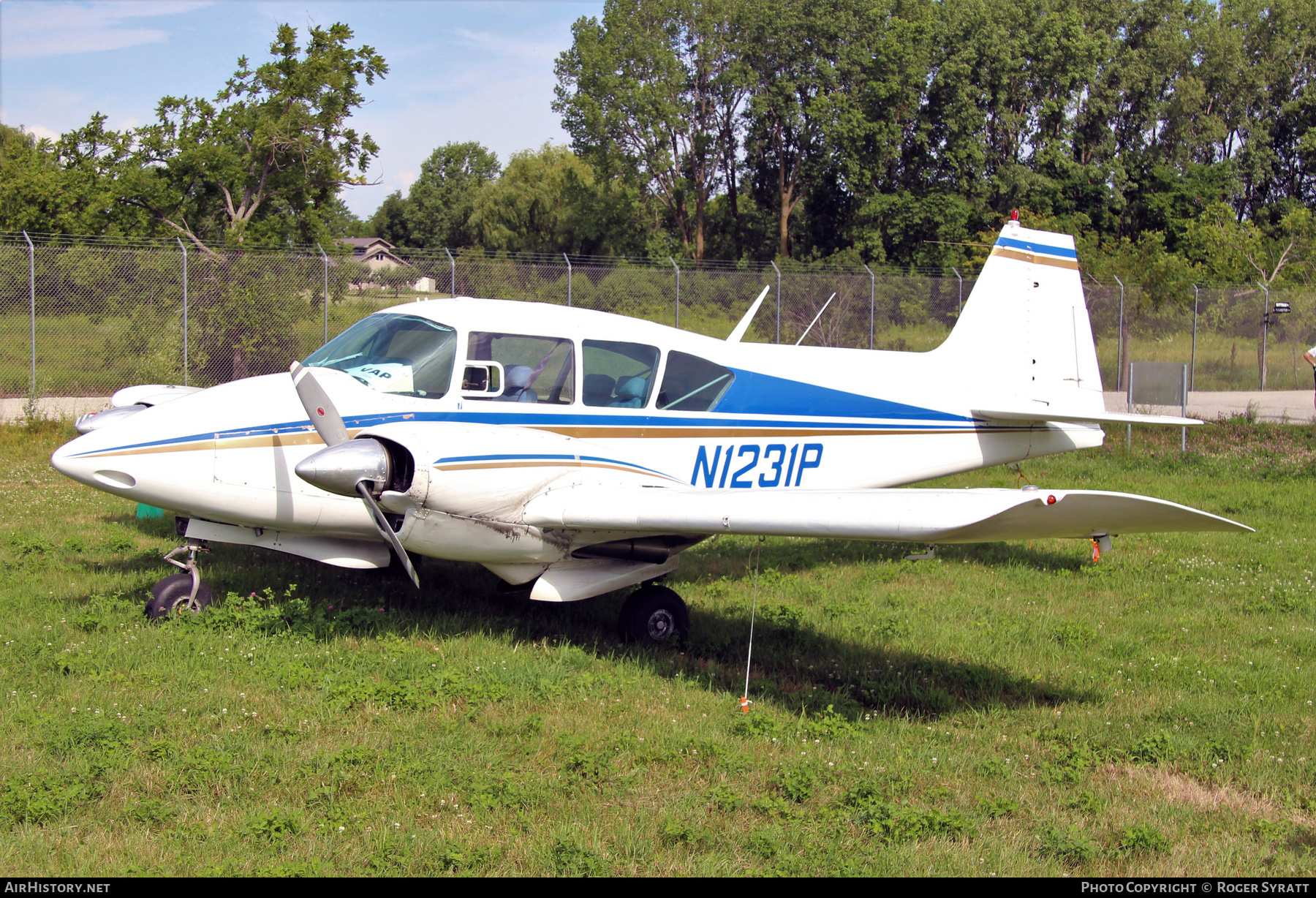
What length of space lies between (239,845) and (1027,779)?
387 cm

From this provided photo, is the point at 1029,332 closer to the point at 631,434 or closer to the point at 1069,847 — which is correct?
the point at 631,434

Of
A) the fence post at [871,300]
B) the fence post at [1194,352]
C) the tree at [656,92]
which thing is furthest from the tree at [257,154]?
the tree at [656,92]

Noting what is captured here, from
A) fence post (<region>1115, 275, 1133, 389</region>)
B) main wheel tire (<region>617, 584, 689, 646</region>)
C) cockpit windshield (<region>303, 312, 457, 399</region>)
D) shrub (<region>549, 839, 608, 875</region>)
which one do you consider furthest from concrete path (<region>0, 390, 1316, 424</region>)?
shrub (<region>549, 839, 608, 875</region>)

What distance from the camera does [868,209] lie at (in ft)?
138

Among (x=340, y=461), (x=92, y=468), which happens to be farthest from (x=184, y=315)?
(x=340, y=461)

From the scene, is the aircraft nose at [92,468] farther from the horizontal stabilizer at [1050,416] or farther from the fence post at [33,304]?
the fence post at [33,304]

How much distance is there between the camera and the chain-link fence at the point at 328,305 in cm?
1625

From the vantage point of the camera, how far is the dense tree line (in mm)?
42969

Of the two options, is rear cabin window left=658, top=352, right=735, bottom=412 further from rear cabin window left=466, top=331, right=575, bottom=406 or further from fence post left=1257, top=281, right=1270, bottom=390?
fence post left=1257, top=281, right=1270, bottom=390

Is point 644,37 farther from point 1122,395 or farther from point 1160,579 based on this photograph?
point 1160,579

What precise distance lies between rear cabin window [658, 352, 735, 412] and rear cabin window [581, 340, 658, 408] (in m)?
0.14

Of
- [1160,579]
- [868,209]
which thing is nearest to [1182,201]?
[868,209]

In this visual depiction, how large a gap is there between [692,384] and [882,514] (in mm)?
2835

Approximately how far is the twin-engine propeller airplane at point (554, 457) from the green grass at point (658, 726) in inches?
27.6
